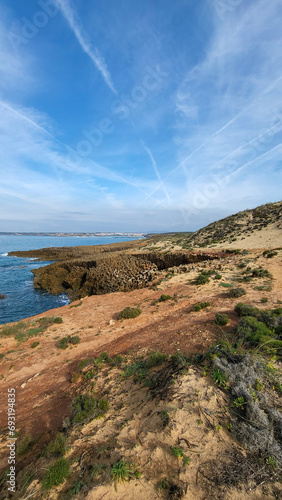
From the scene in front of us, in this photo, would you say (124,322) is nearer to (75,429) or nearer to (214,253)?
(75,429)

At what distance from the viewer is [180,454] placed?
327cm

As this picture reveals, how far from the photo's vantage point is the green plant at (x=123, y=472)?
3146 millimetres

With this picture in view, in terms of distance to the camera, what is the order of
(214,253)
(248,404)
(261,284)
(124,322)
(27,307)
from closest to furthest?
(248,404) → (124,322) → (261,284) → (27,307) → (214,253)

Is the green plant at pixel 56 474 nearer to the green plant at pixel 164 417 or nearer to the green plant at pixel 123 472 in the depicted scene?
the green plant at pixel 123 472

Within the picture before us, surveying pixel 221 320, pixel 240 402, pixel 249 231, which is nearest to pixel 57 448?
pixel 240 402

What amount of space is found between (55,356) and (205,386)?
27.5ft

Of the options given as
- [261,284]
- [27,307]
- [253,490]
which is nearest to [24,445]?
[253,490]

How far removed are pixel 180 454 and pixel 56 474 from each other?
2.30 metres

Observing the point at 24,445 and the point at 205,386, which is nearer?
the point at 205,386

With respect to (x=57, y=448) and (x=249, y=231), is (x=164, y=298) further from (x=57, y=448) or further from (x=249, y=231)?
(x=249, y=231)

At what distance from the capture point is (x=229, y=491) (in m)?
Result: 2.69
